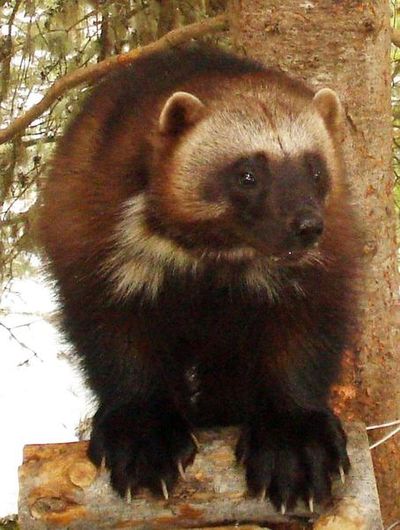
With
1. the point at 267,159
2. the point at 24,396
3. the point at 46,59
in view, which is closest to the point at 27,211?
the point at 46,59

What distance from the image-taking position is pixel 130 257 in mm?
2877

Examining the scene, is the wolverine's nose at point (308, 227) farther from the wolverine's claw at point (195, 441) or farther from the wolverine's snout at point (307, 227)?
the wolverine's claw at point (195, 441)

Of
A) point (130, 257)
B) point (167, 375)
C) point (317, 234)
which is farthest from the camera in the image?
point (167, 375)

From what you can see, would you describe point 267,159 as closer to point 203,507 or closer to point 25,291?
point 203,507

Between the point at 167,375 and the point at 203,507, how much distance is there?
0.60m

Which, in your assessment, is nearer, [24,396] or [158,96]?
[158,96]

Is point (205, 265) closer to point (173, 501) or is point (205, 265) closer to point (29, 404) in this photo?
point (173, 501)

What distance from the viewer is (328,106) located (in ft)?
9.71

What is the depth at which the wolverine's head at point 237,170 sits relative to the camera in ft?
8.56

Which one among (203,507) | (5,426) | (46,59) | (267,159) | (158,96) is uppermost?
(46,59)

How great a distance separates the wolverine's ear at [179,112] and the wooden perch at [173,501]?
3.15 ft

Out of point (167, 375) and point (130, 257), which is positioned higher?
point (130, 257)

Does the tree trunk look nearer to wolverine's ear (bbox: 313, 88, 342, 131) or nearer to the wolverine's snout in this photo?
wolverine's ear (bbox: 313, 88, 342, 131)

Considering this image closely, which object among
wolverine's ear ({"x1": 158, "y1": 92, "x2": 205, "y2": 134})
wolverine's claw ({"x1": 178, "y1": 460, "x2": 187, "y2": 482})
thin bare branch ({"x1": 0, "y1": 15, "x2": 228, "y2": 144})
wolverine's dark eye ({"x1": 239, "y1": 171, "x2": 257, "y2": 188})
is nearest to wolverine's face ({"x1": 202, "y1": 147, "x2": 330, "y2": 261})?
wolverine's dark eye ({"x1": 239, "y1": 171, "x2": 257, "y2": 188})
